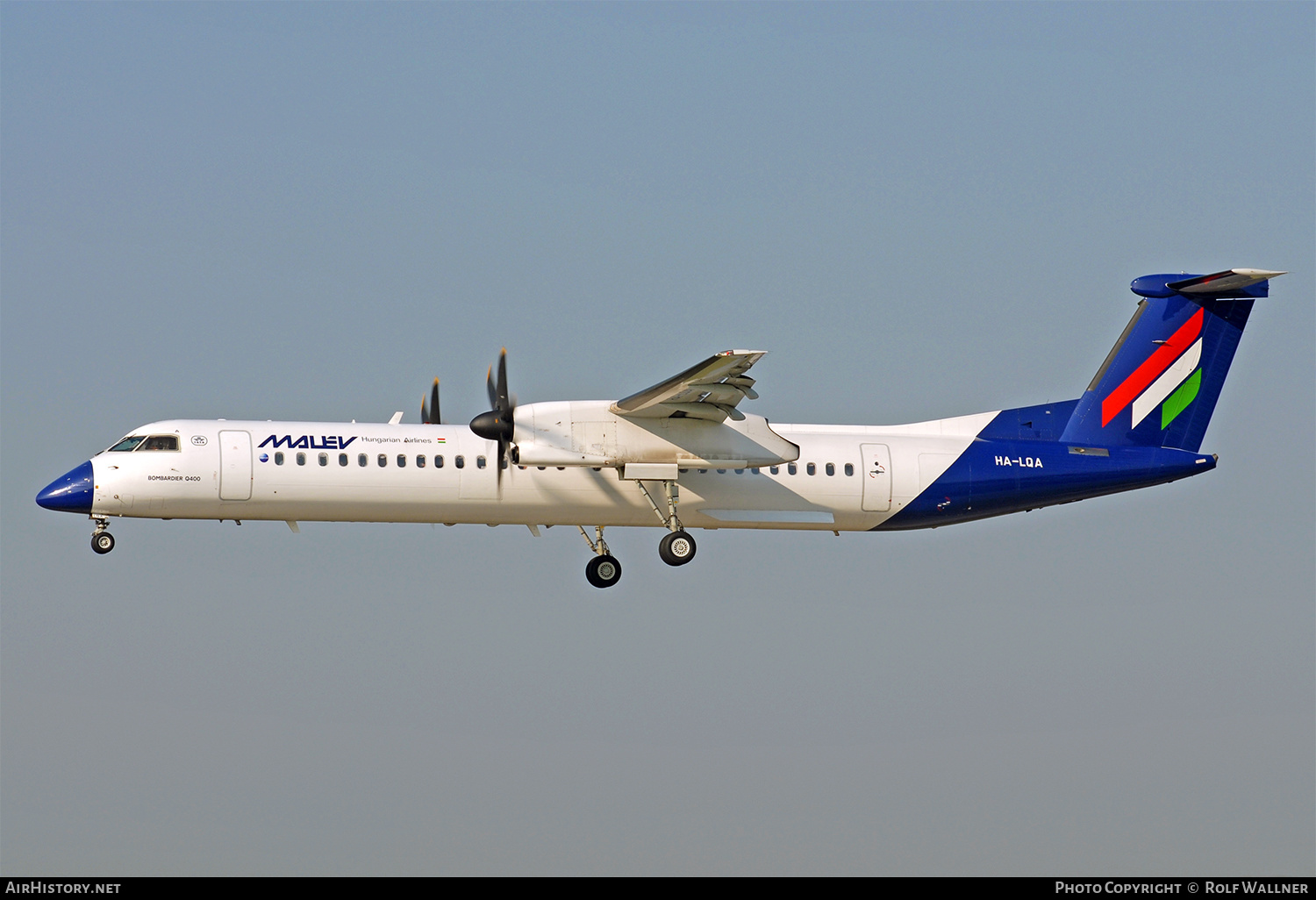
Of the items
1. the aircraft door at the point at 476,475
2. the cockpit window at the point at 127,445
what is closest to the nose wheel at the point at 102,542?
the cockpit window at the point at 127,445

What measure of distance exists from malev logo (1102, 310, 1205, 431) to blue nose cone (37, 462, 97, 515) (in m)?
17.0

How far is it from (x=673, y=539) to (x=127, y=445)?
8.81 m

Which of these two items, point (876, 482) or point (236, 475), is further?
point (876, 482)

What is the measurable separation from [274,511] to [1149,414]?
15.0 metres

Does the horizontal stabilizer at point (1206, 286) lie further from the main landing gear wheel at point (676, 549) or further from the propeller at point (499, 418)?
the propeller at point (499, 418)

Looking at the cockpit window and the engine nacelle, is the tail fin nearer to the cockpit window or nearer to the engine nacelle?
the engine nacelle

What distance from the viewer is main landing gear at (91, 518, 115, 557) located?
25.3 metres

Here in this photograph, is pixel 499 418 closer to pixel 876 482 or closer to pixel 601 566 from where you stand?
pixel 601 566

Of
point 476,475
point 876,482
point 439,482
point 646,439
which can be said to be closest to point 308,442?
point 439,482

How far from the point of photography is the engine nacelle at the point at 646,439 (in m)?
24.9

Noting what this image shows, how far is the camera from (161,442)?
25141mm

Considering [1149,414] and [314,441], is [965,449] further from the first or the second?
[314,441]

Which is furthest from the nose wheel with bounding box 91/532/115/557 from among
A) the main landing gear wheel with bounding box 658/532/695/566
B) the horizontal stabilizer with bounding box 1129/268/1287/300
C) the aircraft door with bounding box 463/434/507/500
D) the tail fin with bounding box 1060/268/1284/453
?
the horizontal stabilizer with bounding box 1129/268/1287/300
